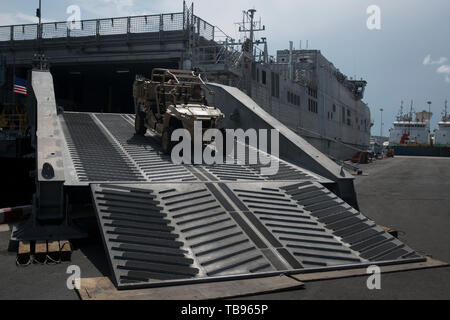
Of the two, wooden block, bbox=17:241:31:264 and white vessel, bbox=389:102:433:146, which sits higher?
white vessel, bbox=389:102:433:146

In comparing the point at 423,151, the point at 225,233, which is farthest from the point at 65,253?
the point at 423,151

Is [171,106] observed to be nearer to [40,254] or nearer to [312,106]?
[40,254]

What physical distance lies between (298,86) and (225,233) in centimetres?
3319

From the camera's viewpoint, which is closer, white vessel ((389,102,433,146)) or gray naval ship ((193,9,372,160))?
gray naval ship ((193,9,372,160))

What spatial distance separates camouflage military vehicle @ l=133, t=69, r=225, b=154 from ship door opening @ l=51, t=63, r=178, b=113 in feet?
57.0

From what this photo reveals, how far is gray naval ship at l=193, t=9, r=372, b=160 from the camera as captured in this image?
1044 inches

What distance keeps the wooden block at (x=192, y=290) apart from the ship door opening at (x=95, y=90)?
1063 inches

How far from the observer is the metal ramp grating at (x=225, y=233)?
6953mm

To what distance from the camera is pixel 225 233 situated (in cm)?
803

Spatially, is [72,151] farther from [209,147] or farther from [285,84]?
[285,84]
